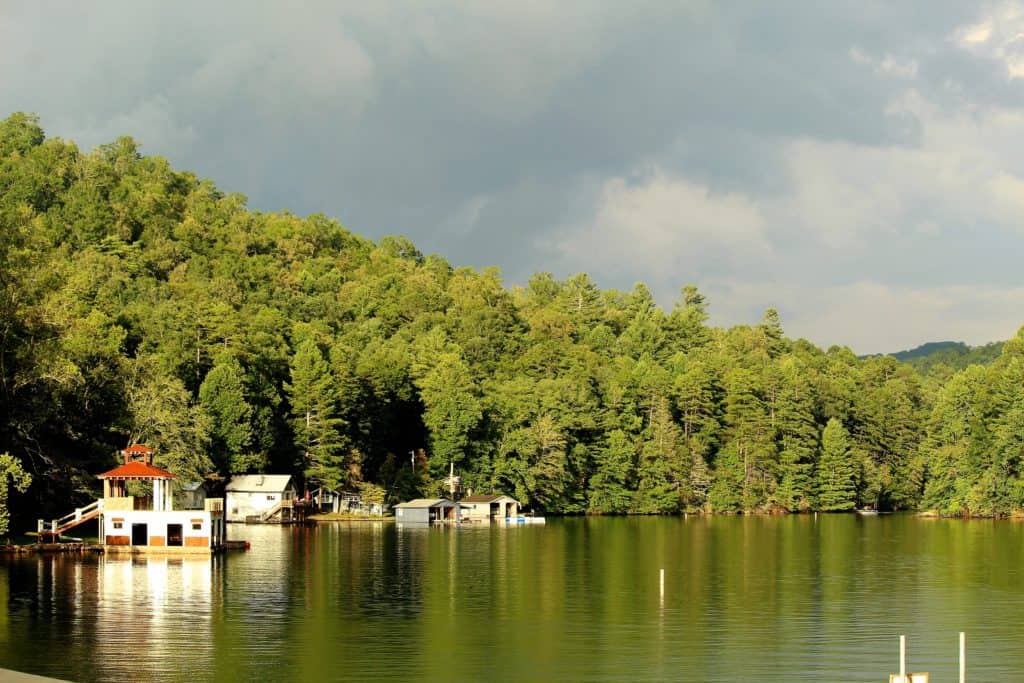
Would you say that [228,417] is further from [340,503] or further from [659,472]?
[659,472]

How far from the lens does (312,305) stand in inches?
6614

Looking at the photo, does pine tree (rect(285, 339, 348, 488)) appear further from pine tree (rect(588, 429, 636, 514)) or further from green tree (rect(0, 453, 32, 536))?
green tree (rect(0, 453, 32, 536))

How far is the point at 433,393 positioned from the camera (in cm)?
13675

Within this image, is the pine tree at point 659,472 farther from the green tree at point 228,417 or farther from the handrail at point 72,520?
the handrail at point 72,520

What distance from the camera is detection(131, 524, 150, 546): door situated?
243 ft

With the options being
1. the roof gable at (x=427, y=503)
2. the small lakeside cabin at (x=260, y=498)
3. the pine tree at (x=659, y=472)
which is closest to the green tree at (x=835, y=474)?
the pine tree at (x=659, y=472)

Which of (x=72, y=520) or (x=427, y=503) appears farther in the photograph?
(x=427, y=503)

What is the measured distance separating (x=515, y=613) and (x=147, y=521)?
31731 mm

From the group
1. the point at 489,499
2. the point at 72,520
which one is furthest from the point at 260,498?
the point at 72,520

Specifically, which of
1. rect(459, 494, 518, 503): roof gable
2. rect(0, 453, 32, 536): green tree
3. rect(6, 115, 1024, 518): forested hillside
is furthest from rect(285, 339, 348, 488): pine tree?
rect(0, 453, 32, 536): green tree

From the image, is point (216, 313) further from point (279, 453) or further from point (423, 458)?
point (423, 458)

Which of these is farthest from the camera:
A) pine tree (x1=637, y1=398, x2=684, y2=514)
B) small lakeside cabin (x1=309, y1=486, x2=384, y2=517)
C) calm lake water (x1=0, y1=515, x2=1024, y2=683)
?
pine tree (x1=637, y1=398, x2=684, y2=514)

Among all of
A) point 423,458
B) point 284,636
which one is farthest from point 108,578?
point 423,458

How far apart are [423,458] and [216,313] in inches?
1098
